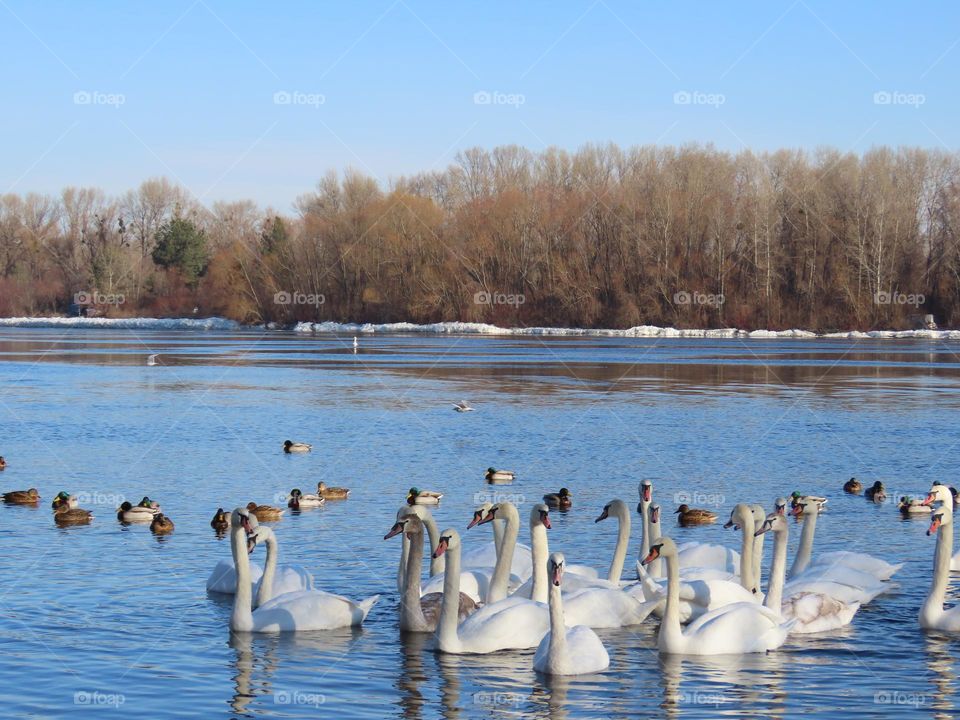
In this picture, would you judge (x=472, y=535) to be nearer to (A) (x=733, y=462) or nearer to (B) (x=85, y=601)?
(B) (x=85, y=601)

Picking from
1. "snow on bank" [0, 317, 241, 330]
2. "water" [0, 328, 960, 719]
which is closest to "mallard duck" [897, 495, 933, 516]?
"water" [0, 328, 960, 719]

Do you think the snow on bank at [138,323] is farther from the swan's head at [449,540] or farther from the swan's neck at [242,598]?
the swan's head at [449,540]

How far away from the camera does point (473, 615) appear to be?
998cm

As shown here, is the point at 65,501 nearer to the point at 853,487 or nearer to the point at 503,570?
the point at 503,570

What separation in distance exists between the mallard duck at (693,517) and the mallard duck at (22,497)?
8.17 metres

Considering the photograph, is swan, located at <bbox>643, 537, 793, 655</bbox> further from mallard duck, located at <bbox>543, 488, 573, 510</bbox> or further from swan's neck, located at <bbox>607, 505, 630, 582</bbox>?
mallard duck, located at <bbox>543, 488, 573, 510</bbox>

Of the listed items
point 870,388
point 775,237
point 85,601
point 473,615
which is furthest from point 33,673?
point 775,237

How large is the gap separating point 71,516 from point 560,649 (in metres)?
7.87

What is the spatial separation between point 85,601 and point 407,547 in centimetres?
286

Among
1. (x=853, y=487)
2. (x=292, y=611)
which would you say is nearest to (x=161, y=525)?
(x=292, y=611)

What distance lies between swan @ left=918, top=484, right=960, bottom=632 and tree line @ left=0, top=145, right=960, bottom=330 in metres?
62.9

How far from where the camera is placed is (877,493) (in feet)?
55.5

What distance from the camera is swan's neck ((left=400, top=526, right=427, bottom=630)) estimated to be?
33.3 ft

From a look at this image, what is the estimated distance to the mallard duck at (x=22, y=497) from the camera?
16.3 m
